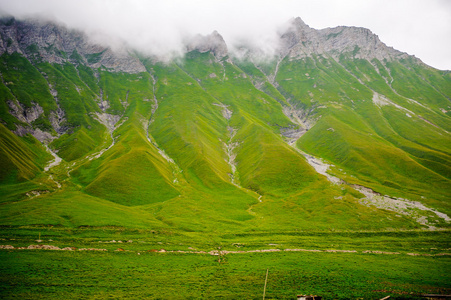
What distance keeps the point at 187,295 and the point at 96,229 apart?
49323 mm

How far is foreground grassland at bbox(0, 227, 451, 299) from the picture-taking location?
43.2 m

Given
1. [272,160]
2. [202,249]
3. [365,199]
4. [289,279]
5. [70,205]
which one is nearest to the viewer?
[289,279]

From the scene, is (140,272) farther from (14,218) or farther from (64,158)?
(64,158)

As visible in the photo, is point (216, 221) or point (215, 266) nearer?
point (215, 266)

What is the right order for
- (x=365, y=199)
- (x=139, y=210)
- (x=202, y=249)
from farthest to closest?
(x=365, y=199), (x=139, y=210), (x=202, y=249)

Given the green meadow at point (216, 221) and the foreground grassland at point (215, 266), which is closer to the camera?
the foreground grassland at point (215, 266)

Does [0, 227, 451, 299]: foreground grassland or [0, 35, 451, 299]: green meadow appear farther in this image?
[0, 35, 451, 299]: green meadow

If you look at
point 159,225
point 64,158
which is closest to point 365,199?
point 159,225

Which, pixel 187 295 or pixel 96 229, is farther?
pixel 96 229

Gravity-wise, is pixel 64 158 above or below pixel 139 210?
above

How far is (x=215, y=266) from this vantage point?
5681 cm

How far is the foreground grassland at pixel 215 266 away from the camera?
43.2 meters

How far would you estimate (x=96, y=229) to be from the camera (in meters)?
75.6

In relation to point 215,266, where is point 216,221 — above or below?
above
